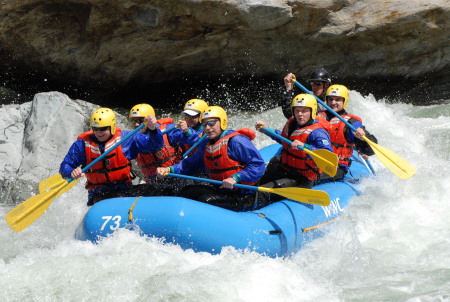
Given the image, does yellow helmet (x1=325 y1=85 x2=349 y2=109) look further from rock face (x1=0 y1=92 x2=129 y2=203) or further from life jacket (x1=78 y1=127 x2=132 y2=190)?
rock face (x1=0 y1=92 x2=129 y2=203)

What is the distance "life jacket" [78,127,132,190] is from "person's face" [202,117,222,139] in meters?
0.98

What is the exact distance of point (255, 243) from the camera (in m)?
4.81

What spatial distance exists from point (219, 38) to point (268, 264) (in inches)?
235

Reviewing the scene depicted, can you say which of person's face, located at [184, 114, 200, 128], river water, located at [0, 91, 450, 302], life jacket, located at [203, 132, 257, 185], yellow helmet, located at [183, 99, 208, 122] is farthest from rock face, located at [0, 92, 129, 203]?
life jacket, located at [203, 132, 257, 185]

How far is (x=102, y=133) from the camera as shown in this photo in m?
5.54

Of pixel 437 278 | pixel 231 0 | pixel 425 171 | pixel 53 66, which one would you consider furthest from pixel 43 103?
pixel 437 278

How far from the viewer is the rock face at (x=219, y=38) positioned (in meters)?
9.30

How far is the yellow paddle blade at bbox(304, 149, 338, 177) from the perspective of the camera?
534 cm

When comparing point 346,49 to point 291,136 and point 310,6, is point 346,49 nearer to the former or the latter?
point 310,6

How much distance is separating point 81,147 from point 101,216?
1.08m

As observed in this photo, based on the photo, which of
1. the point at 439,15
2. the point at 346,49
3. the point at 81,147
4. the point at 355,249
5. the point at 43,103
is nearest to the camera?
the point at 355,249

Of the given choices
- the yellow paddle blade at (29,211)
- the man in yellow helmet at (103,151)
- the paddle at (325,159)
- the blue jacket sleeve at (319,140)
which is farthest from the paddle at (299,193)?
the yellow paddle blade at (29,211)

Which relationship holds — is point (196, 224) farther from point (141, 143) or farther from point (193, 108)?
point (193, 108)

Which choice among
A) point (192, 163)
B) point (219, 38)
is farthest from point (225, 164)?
point (219, 38)
